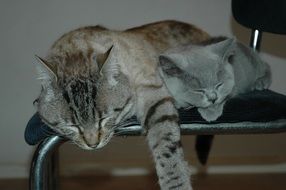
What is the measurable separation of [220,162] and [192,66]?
102cm

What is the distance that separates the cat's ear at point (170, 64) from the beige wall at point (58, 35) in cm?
76

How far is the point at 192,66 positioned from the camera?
41.1 inches

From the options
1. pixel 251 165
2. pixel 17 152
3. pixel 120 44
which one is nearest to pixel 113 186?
pixel 17 152

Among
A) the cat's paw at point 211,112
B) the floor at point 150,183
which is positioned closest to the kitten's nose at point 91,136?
the cat's paw at point 211,112

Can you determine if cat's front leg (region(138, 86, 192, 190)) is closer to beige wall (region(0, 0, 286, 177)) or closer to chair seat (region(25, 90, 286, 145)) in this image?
chair seat (region(25, 90, 286, 145))

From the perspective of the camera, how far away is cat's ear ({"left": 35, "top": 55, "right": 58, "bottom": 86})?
2.81ft

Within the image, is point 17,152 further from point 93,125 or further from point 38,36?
point 93,125

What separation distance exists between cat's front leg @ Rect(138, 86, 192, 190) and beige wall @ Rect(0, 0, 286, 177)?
2.75ft

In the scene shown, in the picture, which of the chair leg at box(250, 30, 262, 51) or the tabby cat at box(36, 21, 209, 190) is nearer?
the tabby cat at box(36, 21, 209, 190)

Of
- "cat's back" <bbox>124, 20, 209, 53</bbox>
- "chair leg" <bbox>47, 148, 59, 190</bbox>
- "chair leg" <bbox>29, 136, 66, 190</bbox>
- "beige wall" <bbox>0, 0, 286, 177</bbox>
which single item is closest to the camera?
"chair leg" <bbox>29, 136, 66, 190</bbox>

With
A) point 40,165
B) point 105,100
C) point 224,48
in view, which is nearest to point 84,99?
point 105,100

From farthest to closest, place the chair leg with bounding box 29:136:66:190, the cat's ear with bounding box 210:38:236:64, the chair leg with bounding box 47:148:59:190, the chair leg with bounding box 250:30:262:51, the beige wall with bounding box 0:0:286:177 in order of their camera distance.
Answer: the beige wall with bounding box 0:0:286:177, the chair leg with bounding box 250:30:262:51, the cat's ear with bounding box 210:38:236:64, the chair leg with bounding box 47:148:59:190, the chair leg with bounding box 29:136:66:190

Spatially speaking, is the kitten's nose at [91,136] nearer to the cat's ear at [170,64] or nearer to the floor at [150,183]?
the cat's ear at [170,64]

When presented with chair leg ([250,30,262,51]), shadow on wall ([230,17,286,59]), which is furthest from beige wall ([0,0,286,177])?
chair leg ([250,30,262,51])
